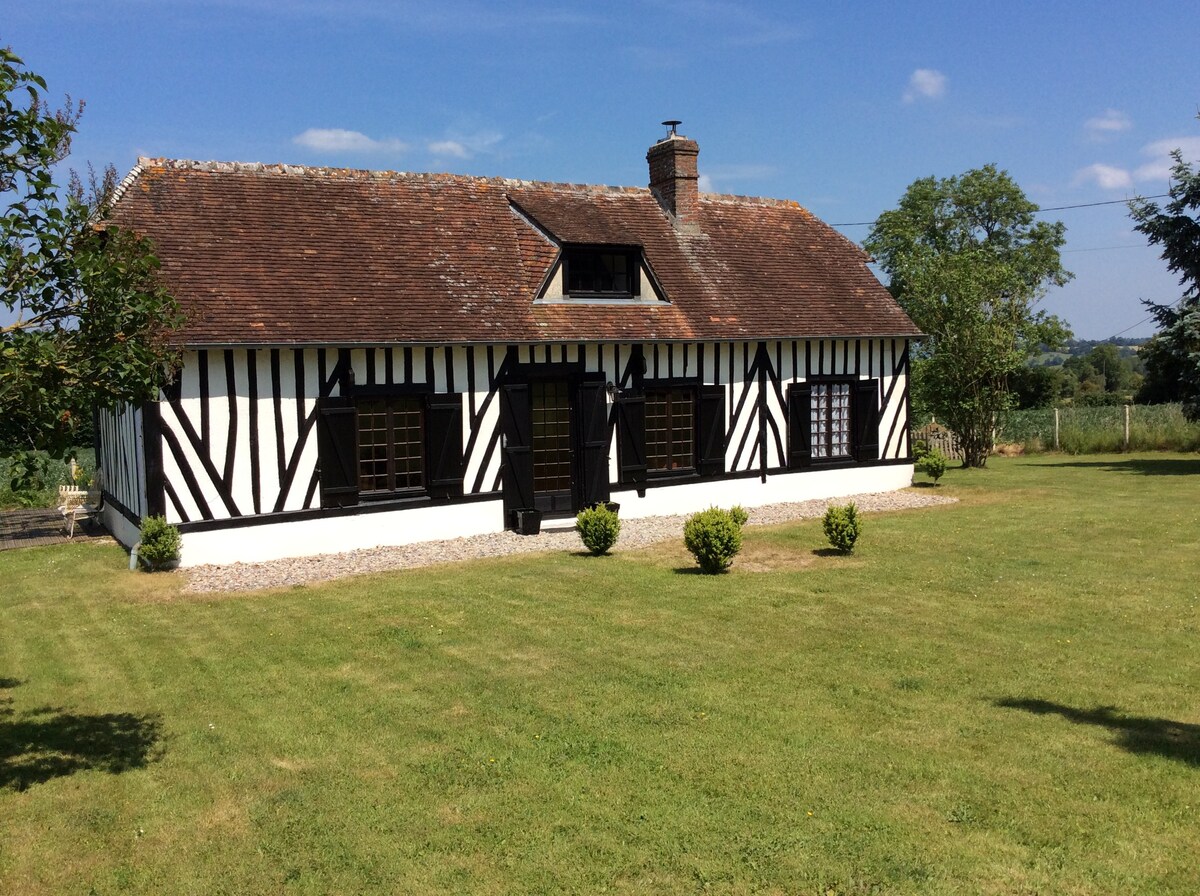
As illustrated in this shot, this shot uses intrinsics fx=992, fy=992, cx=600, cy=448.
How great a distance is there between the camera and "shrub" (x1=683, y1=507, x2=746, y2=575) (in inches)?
486

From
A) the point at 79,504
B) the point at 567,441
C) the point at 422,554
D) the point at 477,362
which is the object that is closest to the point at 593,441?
the point at 567,441

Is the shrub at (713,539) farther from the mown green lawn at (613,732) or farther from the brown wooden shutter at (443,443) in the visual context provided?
the brown wooden shutter at (443,443)

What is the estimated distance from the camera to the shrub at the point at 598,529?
13.5 meters

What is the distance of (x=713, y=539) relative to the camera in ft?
40.3

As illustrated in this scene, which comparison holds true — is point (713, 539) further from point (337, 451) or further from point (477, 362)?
point (337, 451)

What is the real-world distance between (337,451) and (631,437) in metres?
4.96

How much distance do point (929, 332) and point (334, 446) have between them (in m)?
16.1

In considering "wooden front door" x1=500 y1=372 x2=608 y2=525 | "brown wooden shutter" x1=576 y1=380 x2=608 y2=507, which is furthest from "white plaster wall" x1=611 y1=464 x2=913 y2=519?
"wooden front door" x1=500 y1=372 x2=608 y2=525

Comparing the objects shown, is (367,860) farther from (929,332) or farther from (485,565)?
(929,332)

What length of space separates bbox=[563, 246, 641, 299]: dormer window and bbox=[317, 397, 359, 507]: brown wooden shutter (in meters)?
4.47

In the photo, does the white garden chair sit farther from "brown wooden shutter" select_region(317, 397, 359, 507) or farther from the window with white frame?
the window with white frame

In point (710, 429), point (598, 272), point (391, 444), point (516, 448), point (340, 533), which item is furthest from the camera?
point (710, 429)

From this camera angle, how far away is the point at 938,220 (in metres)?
41.6

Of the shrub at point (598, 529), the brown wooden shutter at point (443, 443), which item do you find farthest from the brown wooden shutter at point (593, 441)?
the shrub at point (598, 529)
